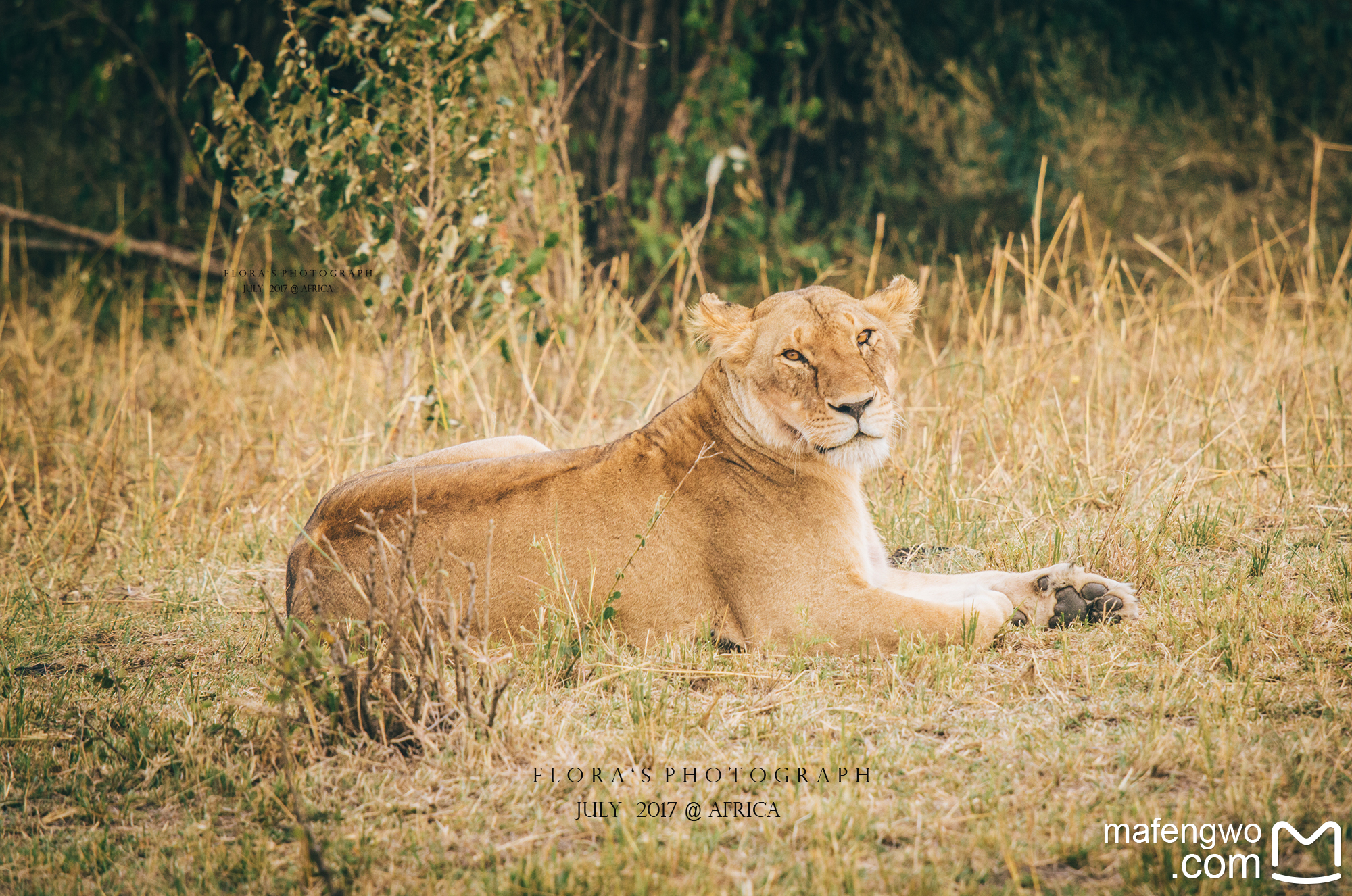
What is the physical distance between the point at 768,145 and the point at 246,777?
26.2 ft

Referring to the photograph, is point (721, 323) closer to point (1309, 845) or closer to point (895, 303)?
point (895, 303)

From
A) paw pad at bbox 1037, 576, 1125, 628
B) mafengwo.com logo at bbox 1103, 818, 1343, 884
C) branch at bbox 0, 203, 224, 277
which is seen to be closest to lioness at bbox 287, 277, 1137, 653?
paw pad at bbox 1037, 576, 1125, 628

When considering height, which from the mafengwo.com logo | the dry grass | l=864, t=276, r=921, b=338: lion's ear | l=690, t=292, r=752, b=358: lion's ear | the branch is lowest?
the branch

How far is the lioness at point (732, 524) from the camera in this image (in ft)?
11.0

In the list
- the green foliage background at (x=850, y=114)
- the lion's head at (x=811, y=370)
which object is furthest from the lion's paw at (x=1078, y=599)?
the green foliage background at (x=850, y=114)

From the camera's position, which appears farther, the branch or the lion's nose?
the branch

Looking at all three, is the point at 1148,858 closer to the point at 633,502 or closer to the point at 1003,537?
the point at 633,502

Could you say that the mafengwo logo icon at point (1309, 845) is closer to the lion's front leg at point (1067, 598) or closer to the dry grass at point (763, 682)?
the dry grass at point (763, 682)

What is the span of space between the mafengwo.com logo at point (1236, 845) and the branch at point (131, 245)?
764cm

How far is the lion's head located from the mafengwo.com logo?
1.41 m

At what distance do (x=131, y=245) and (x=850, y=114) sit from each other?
5816mm

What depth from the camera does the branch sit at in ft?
27.8

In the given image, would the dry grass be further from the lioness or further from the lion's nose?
the lion's nose

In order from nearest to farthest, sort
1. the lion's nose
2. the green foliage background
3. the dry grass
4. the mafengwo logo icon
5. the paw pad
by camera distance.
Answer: the mafengwo logo icon < the dry grass < the lion's nose < the paw pad < the green foliage background
